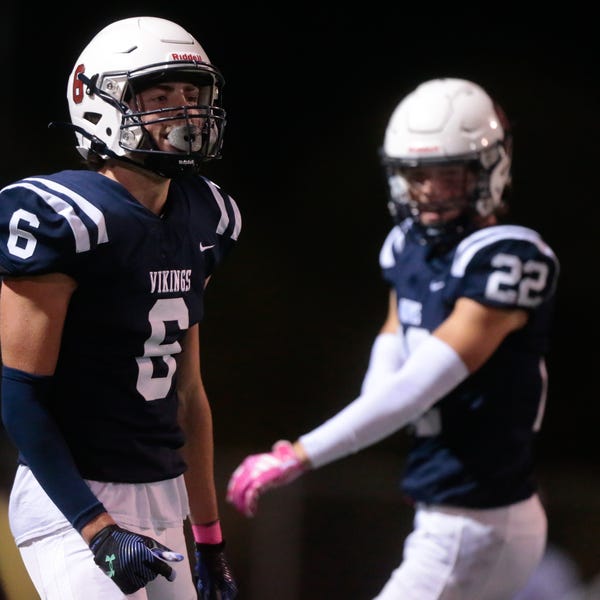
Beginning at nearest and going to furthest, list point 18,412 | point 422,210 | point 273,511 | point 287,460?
point 18,412, point 287,460, point 422,210, point 273,511

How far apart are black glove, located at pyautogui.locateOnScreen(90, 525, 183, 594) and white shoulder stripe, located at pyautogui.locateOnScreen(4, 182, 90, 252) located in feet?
1.31

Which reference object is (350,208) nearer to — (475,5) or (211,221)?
(475,5)

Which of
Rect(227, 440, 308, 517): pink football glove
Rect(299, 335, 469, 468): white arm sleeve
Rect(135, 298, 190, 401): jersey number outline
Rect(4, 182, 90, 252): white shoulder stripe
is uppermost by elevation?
Rect(4, 182, 90, 252): white shoulder stripe

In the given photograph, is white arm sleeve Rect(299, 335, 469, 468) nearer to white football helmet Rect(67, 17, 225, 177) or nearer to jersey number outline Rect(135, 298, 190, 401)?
jersey number outline Rect(135, 298, 190, 401)

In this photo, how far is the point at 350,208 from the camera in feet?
12.4

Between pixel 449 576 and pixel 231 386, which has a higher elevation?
pixel 449 576

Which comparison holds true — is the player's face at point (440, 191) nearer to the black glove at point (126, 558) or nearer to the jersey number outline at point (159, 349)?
the jersey number outline at point (159, 349)

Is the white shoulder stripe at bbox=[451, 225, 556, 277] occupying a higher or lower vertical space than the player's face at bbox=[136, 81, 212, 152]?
lower

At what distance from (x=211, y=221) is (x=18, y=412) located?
496 mm

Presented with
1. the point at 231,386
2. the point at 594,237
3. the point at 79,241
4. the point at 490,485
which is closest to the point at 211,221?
the point at 79,241

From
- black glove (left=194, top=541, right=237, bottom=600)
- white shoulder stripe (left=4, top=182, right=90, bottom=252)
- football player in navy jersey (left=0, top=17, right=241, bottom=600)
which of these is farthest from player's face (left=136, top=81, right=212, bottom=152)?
black glove (left=194, top=541, right=237, bottom=600)

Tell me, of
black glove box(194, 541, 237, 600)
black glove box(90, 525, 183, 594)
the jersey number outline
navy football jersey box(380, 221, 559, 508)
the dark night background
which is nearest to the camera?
black glove box(90, 525, 183, 594)

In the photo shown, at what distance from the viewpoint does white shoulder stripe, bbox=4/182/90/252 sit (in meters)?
1.70

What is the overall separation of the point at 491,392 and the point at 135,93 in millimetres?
748
